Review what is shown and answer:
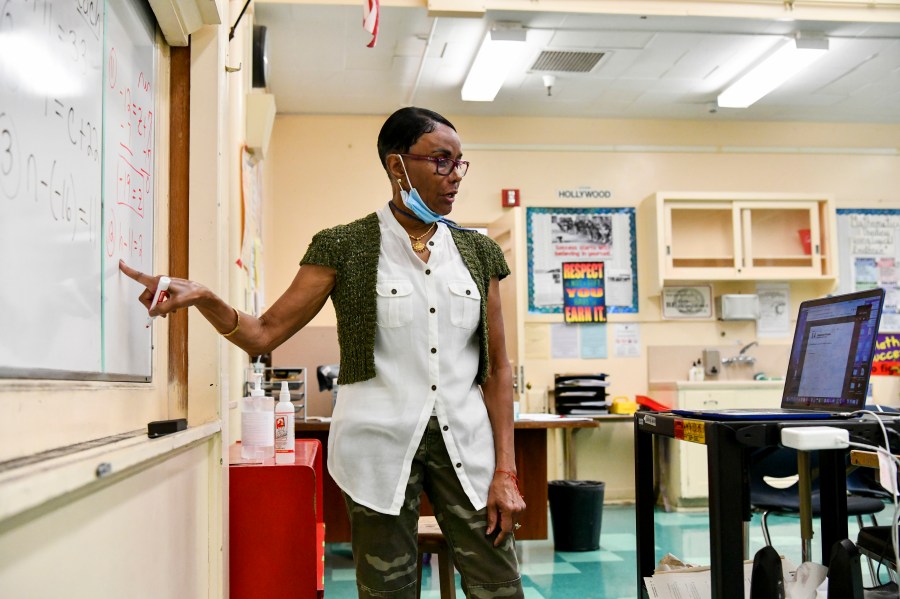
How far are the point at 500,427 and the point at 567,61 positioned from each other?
431cm

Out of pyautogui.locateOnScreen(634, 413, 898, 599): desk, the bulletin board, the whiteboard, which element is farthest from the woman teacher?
the bulletin board

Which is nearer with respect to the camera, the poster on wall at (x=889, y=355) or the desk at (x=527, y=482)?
the desk at (x=527, y=482)

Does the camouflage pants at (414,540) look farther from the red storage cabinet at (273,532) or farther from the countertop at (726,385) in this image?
the countertop at (726,385)

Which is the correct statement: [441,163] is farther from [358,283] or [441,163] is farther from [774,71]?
[774,71]

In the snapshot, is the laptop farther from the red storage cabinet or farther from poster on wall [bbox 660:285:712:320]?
poster on wall [bbox 660:285:712:320]

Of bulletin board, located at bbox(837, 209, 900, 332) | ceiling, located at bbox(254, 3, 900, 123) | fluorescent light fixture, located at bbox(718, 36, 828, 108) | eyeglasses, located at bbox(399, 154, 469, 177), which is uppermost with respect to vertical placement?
ceiling, located at bbox(254, 3, 900, 123)

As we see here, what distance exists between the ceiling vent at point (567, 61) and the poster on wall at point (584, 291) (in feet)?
5.24

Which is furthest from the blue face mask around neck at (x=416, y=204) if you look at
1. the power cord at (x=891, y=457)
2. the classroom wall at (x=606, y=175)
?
the classroom wall at (x=606, y=175)

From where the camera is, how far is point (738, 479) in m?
1.76

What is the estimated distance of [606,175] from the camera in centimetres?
664

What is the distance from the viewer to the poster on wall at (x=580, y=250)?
21.3ft

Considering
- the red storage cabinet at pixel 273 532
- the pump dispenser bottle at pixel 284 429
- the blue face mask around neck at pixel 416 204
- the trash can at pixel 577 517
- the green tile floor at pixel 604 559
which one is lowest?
the green tile floor at pixel 604 559

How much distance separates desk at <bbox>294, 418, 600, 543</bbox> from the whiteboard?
106 inches

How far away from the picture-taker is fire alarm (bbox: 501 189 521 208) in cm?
644
